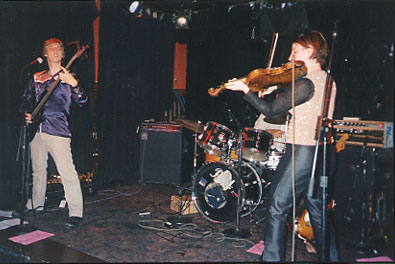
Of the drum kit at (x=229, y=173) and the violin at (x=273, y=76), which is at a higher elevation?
the violin at (x=273, y=76)

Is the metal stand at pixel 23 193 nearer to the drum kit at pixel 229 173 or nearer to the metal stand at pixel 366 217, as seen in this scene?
the drum kit at pixel 229 173

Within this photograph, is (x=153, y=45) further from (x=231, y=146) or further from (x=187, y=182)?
(x=231, y=146)

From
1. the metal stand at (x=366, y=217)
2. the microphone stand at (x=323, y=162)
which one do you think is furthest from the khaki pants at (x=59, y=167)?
the metal stand at (x=366, y=217)

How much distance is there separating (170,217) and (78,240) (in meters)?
1.20

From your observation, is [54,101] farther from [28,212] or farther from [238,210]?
[238,210]

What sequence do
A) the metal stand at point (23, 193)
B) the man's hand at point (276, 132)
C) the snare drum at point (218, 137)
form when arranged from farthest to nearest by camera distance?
the man's hand at point (276, 132) → the snare drum at point (218, 137) → the metal stand at point (23, 193)

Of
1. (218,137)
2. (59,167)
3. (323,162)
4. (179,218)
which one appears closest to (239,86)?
(323,162)

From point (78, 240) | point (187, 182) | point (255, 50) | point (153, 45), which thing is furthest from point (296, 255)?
point (153, 45)

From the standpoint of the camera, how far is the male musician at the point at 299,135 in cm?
247

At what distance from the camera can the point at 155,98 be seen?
6770 mm

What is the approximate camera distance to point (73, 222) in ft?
12.3

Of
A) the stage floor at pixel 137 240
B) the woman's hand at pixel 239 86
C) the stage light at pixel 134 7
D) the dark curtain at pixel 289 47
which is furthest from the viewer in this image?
the stage light at pixel 134 7

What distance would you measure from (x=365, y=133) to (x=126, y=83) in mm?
4118

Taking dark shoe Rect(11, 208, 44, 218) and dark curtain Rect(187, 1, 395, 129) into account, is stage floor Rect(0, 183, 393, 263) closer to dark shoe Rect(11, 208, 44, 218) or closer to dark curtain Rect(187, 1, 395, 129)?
dark shoe Rect(11, 208, 44, 218)
